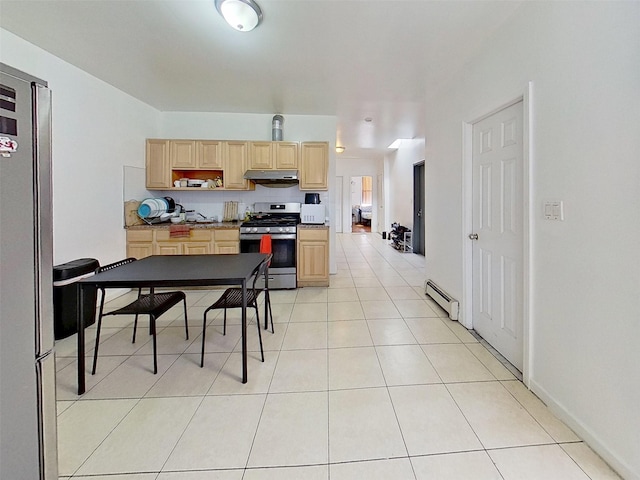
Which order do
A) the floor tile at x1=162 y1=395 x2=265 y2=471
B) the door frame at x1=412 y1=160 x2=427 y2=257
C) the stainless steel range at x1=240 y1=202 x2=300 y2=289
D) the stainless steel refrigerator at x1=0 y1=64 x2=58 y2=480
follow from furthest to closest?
the door frame at x1=412 y1=160 x2=427 y2=257 < the stainless steel range at x1=240 y1=202 x2=300 y2=289 < the floor tile at x1=162 y1=395 x2=265 y2=471 < the stainless steel refrigerator at x1=0 y1=64 x2=58 y2=480

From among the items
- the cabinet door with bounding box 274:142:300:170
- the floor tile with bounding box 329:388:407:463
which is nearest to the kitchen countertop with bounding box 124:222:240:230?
the cabinet door with bounding box 274:142:300:170

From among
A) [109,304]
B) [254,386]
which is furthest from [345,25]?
[109,304]

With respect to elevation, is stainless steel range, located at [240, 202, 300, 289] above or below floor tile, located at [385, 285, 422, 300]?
above

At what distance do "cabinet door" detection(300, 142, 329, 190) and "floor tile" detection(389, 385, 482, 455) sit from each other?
10.3ft

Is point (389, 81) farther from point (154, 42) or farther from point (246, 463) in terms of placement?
point (246, 463)

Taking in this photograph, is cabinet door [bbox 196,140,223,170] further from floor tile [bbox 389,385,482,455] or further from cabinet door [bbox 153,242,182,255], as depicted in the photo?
floor tile [bbox 389,385,482,455]

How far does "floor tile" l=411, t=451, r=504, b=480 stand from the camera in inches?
50.1

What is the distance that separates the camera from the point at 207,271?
2.00 meters

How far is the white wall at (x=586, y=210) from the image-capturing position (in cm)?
125

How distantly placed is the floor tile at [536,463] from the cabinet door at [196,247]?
366 centimetres

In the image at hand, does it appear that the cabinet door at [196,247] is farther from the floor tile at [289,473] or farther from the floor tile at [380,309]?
the floor tile at [289,473]

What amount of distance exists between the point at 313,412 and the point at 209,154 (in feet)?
12.4

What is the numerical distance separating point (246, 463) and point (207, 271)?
1.13 m

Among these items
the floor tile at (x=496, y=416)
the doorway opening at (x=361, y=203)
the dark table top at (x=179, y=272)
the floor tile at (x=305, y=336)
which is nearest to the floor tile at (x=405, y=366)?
the floor tile at (x=496, y=416)
